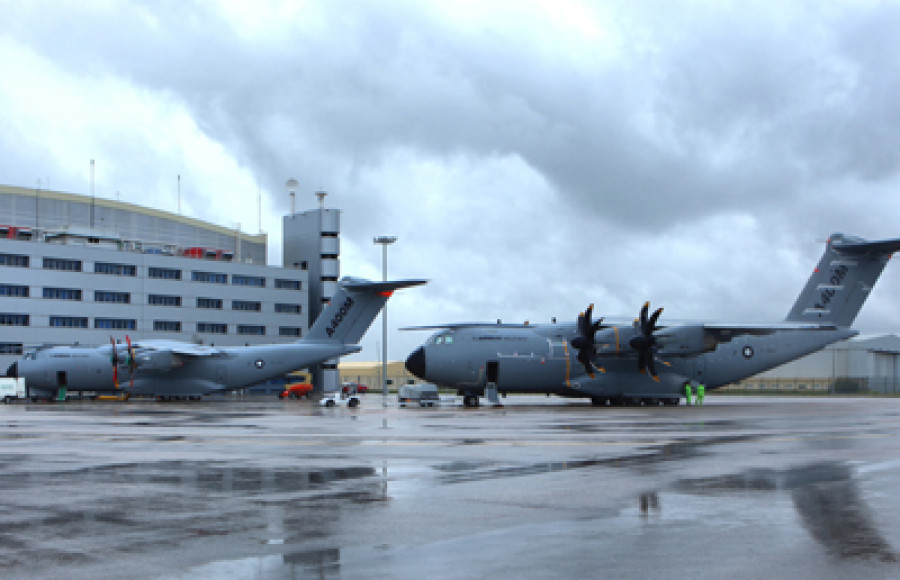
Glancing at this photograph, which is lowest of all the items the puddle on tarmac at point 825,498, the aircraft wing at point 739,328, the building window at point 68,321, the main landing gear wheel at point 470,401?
the main landing gear wheel at point 470,401

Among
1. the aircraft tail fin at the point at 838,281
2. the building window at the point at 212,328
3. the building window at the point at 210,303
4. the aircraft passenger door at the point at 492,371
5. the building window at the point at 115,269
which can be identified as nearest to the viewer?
the aircraft passenger door at the point at 492,371

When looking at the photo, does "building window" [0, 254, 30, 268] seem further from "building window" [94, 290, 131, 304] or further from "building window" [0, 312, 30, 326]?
"building window" [94, 290, 131, 304]

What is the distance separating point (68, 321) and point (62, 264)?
5.53 m

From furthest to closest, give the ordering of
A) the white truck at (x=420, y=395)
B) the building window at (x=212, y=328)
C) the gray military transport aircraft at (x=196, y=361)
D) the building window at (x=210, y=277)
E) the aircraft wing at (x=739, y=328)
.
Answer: the building window at (x=210, y=277)
the building window at (x=212, y=328)
the gray military transport aircraft at (x=196, y=361)
the white truck at (x=420, y=395)
the aircraft wing at (x=739, y=328)

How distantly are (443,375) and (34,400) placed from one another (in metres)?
32.2

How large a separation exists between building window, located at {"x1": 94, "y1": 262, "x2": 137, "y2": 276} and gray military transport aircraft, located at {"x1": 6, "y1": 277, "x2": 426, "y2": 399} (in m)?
26.5

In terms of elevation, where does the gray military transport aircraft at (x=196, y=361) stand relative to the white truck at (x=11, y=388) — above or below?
above

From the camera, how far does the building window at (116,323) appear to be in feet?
273

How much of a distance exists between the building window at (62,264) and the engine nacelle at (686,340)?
60.5 metres

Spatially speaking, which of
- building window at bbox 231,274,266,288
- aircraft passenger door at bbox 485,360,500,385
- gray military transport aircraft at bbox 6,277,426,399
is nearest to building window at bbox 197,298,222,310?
building window at bbox 231,274,266,288

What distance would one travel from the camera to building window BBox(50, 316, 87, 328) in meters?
80.2

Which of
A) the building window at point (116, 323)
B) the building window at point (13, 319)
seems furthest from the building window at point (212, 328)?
the building window at point (13, 319)

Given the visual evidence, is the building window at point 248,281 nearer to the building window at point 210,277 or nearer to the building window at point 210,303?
the building window at point 210,277

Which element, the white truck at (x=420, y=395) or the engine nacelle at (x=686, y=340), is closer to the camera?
the engine nacelle at (x=686, y=340)
